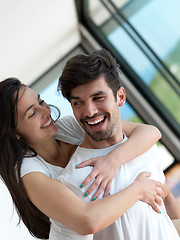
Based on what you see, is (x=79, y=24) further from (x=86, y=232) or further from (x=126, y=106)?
(x=86, y=232)

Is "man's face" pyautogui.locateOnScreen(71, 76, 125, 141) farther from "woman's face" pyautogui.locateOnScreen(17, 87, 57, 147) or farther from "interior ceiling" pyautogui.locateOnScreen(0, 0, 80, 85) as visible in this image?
"interior ceiling" pyautogui.locateOnScreen(0, 0, 80, 85)

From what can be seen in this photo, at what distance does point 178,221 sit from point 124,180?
1.45 ft

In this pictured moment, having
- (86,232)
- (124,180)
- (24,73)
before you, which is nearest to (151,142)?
(124,180)

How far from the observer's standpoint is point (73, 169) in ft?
4.50

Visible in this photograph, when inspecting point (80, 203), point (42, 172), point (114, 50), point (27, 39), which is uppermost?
point (27, 39)

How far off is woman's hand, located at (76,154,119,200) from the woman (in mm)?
10

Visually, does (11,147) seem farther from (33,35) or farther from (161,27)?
(161,27)

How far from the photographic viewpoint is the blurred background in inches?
121

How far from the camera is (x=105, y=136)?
1446mm

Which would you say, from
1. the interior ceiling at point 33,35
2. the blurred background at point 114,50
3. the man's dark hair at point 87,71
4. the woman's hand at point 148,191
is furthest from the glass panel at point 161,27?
the woman's hand at point 148,191

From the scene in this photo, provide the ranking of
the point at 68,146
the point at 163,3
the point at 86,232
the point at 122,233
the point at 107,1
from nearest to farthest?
the point at 86,232 → the point at 122,233 → the point at 68,146 → the point at 163,3 → the point at 107,1

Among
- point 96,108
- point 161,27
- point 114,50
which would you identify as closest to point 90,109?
point 96,108

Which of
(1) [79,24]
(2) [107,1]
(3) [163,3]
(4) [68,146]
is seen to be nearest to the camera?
(4) [68,146]

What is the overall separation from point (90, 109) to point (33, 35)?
199 cm
